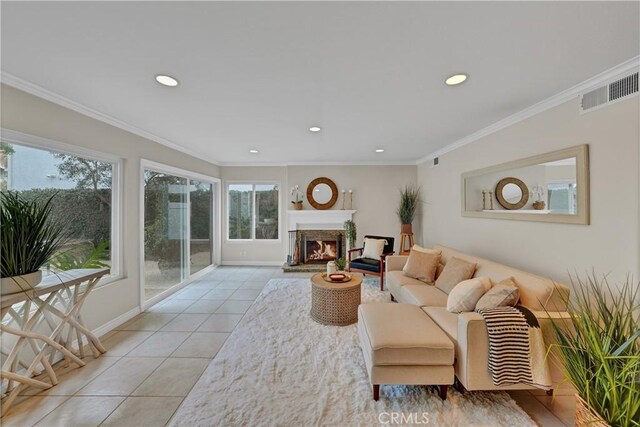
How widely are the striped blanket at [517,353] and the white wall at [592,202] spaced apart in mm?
962

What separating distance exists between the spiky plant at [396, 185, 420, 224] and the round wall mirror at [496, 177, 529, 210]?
2.25 m

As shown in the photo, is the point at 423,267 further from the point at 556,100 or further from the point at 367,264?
the point at 556,100

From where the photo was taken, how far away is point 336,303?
2.95 m

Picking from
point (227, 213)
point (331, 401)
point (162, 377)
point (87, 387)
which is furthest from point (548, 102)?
point (227, 213)

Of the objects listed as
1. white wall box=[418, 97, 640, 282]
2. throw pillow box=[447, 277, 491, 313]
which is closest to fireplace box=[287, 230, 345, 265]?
white wall box=[418, 97, 640, 282]

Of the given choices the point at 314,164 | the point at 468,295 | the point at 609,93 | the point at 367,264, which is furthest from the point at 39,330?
the point at 609,93

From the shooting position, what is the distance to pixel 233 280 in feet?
15.9

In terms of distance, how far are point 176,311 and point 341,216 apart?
3.68 m

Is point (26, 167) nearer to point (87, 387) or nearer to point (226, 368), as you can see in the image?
point (87, 387)

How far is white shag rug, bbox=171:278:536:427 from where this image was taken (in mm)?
1664

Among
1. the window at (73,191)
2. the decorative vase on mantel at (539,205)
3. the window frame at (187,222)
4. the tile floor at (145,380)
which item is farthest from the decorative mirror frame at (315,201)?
the decorative vase on mantel at (539,205)

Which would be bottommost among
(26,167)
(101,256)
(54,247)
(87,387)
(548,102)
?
(87,387)

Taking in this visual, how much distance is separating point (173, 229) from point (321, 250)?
3.17 meters

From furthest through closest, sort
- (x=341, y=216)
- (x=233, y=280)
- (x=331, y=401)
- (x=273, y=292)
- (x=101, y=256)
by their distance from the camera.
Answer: (x=341, y=216) → (x=233, y=280) → (x=273, y=292) → (x=101, y=256) → (x=331, y=401)
